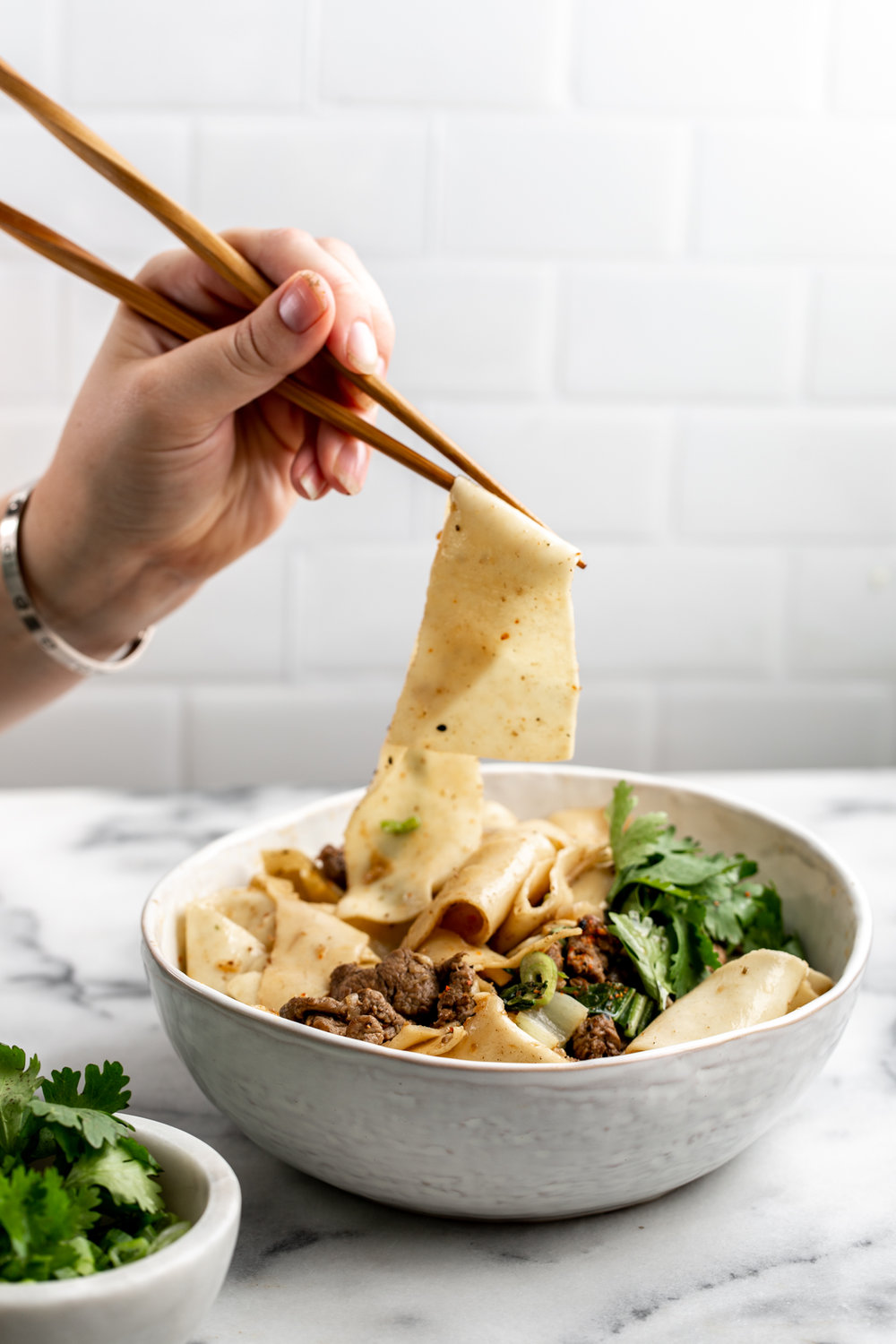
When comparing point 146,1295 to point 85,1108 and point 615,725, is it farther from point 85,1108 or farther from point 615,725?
point 615,725

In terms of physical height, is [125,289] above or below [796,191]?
below

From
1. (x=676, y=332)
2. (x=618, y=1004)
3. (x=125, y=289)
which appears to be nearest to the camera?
(x=618, y=1004)

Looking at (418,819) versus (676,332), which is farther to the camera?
(676,332)

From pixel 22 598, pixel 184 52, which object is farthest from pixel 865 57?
pixel 22 598

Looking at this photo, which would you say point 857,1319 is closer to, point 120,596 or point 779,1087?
point 779,1087

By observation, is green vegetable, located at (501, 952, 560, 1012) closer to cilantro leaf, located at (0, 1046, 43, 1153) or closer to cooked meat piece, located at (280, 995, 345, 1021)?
cooked meat piece, located at (280, 995, 345, 1021)

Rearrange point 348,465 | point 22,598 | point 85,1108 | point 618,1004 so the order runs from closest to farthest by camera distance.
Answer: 1. point 85,1108
2. point 618,1004
3. point 348,465
4. point 22,598

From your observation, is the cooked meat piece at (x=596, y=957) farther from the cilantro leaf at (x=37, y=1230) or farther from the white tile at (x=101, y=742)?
the white tile at (x=101, y=742)
